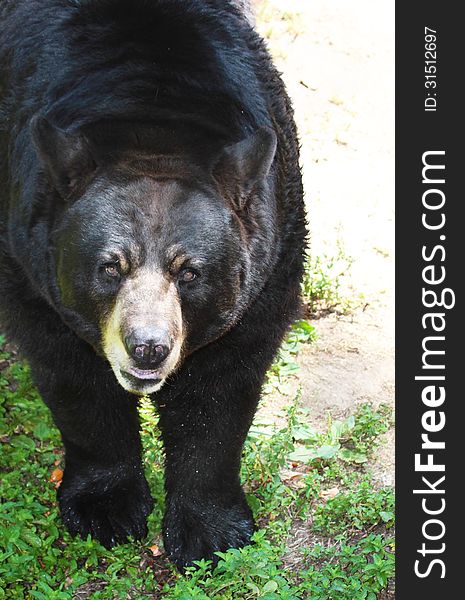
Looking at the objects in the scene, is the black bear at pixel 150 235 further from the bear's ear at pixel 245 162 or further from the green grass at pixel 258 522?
the green grass at pixel 258 522

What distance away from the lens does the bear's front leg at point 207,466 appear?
573cm

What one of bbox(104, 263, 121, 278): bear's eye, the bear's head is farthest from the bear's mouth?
bbox(104, 263, 121, 278): bear's eye

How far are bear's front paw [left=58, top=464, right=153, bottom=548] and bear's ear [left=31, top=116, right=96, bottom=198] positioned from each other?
2004mm

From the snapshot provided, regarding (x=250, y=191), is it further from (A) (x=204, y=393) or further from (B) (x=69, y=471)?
(B) (x=69, y=471)

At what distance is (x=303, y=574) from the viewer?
557 centimetres

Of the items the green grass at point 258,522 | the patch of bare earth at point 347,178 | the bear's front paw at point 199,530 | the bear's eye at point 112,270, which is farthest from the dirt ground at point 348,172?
the bear's eye at point 112,270

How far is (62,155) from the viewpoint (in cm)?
489

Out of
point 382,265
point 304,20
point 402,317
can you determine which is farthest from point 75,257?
point 304,20

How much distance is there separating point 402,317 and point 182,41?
2.15 meters

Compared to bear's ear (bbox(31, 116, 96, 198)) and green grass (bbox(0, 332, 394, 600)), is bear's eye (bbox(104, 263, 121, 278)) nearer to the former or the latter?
bear's ear (bbox(31, 116, 96, 198))

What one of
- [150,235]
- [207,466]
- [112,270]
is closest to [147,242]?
[150,235]

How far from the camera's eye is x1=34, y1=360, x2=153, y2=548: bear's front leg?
589 centimetres

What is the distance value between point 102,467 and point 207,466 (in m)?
0.65

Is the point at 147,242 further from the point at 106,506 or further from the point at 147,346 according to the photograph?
the point at 106,506
